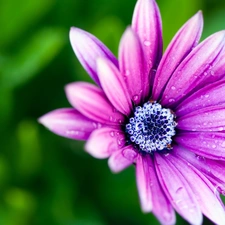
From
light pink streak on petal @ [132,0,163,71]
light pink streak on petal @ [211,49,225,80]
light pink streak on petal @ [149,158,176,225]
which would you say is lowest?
light pink streak on petal @ [149,158,176,225]

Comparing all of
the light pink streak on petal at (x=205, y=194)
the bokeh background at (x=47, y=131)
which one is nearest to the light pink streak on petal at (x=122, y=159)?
the light pink streak on petal at (x=205, y=194)

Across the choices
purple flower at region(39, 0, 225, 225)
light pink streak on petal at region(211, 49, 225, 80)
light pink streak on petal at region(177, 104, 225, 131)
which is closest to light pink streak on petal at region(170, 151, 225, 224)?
purple flower at region(39, 0, 225, 225)

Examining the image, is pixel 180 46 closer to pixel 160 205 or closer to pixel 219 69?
pixel 219 69

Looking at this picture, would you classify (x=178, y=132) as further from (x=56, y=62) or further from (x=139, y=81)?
(x=56, y=62)

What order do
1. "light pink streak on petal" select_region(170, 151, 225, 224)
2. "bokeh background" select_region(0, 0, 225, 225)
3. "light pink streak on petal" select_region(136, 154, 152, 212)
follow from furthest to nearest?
"bokeh background" select_region(0, 0, 225, 225) → "light pink streak on petal" select_region(170, 151, 225, 224) → "light pink streak on petal" select_region(136, 154, 152, 212)

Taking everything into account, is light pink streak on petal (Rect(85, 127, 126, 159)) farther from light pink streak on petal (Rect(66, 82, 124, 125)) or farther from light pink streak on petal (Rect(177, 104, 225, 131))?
light pink streak on petal (Rect(177, 104, 225, 131))

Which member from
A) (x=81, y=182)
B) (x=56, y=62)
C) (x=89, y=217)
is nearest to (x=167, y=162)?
(x=89, y=217)
